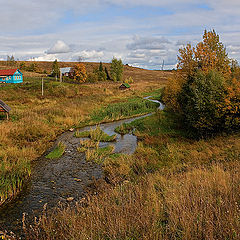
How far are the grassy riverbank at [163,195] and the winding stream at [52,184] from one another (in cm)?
114

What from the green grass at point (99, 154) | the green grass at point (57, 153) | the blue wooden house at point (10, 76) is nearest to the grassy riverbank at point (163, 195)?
the green grass at point (99, 154)

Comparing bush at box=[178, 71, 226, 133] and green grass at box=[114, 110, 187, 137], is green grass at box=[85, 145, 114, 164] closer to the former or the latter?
green grass at box=[114, 110, 187, 137]

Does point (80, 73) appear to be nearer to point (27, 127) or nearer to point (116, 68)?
point (116, 68)

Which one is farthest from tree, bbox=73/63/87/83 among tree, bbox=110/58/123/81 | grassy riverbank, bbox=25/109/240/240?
grassy riverbank, bbox=25/109/240/240

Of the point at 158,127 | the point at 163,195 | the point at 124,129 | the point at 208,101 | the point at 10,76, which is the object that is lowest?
the point at 124,129

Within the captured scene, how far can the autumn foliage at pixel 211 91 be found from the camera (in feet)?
47.4

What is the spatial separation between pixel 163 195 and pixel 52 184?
705 cm

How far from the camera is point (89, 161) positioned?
13.9m

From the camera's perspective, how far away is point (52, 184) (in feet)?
35.3

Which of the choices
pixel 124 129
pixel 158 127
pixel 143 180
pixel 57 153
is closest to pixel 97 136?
pixel 124 129

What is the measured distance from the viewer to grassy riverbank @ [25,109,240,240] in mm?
4176

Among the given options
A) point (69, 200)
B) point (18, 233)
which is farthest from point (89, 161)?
point (18, 233)

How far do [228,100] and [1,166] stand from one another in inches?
589

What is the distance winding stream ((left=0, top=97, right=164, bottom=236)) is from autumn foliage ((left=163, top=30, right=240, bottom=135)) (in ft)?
19.6
